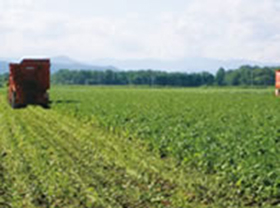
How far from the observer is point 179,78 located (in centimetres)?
13538

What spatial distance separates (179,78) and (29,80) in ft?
354

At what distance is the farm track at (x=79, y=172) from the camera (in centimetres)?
879

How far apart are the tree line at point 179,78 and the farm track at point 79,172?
96.0m

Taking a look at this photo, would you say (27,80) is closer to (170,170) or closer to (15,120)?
(15,120)

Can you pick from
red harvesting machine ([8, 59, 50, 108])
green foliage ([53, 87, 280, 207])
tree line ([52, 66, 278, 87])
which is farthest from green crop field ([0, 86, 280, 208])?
tree line ([52, 66, 278, 87])

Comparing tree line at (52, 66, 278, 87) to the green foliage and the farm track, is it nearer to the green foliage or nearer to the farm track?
the green foliage

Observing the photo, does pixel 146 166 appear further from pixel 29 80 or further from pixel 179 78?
pixel 179 78

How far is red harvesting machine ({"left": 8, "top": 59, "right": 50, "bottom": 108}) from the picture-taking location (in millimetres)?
28594

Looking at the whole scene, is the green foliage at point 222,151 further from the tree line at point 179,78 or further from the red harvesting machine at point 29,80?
the tree line at point 179,78

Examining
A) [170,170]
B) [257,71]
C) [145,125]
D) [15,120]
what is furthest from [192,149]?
[257,71]

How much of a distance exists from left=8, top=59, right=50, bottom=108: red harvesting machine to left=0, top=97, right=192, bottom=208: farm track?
36.5 ft

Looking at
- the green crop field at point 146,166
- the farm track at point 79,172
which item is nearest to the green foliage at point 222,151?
the green crop field at point 146,166

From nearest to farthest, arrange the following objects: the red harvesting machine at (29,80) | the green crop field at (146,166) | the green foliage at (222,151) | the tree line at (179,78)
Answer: the green crop field at (146,166) → the green foliage at (222,151) → the red harvesting machine at (29,80) → the tree line at (179,78)

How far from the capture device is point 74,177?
10375 mm
